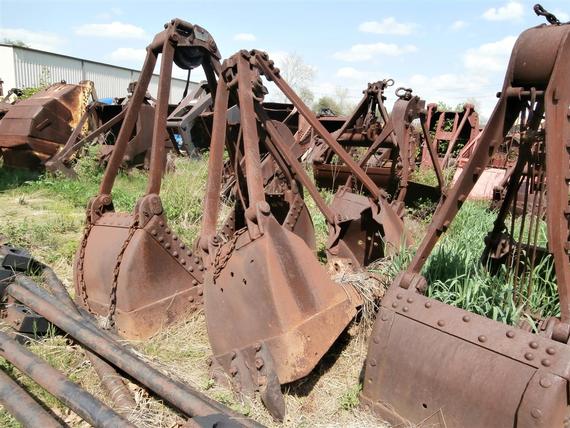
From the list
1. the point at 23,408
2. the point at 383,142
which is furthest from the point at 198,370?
the point at 383,142

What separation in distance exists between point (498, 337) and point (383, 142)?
164 inches

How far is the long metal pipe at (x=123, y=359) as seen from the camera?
1988 millimetres

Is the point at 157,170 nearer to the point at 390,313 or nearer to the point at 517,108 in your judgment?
the point at 390,313

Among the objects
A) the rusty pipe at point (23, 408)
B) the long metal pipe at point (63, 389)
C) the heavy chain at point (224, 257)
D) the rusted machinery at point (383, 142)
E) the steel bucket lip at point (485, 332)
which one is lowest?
the rusty pipe at point (23, 408)

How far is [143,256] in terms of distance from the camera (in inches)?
128

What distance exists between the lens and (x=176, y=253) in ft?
11.2

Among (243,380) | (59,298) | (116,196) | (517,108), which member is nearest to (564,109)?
(517,108)

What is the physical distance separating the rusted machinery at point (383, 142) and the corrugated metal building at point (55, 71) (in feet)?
67.1

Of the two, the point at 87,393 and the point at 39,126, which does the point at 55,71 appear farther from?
the point at 87,393

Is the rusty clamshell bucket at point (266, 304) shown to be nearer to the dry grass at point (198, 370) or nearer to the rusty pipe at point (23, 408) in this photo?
the dry grass at point (198, 370)

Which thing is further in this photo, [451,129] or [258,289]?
[451,129]

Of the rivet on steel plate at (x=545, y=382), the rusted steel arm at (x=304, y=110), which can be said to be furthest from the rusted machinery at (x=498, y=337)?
the rusted steel arm at (x=304, y=110)

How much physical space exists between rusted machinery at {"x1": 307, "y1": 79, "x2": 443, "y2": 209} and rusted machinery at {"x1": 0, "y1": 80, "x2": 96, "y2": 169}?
487cm

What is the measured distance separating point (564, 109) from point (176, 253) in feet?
8.38
